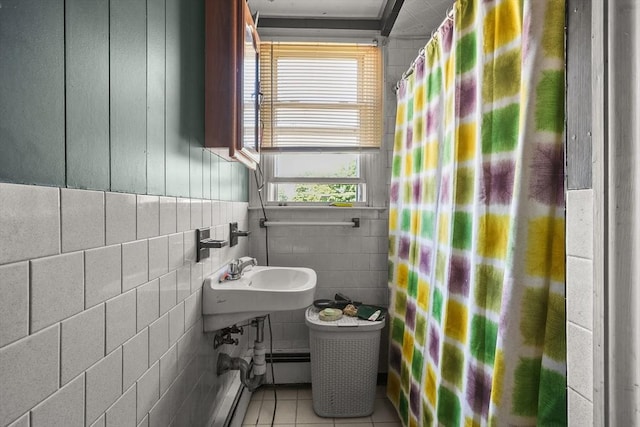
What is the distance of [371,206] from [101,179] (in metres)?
1.80

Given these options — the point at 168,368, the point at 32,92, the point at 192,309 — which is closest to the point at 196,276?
the point at 192,309

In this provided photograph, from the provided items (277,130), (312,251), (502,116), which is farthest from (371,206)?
(502,116)

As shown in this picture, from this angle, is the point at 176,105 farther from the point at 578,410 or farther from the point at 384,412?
the point at 384,412

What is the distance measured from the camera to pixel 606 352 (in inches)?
24.2

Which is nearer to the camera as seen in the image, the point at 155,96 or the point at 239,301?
the point at 155,96

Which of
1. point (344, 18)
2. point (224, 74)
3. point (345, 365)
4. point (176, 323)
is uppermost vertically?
point (344, 18)

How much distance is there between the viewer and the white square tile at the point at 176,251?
1.06 m

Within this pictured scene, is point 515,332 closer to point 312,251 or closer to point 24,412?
point 24,412

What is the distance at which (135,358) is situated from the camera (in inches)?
33.6

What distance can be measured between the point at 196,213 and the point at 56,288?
73 cm

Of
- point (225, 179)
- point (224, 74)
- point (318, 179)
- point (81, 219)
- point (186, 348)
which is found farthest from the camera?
point (318, 179)

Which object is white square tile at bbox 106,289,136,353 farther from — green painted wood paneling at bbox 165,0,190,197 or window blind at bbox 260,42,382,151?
window blind at bbox 260,42,382,151

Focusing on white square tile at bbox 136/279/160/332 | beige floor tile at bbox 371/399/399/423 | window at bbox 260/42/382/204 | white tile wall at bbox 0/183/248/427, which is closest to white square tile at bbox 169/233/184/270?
white tile wall at bbox 0/183/248/427

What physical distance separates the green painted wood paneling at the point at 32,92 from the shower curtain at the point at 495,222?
96 cm
